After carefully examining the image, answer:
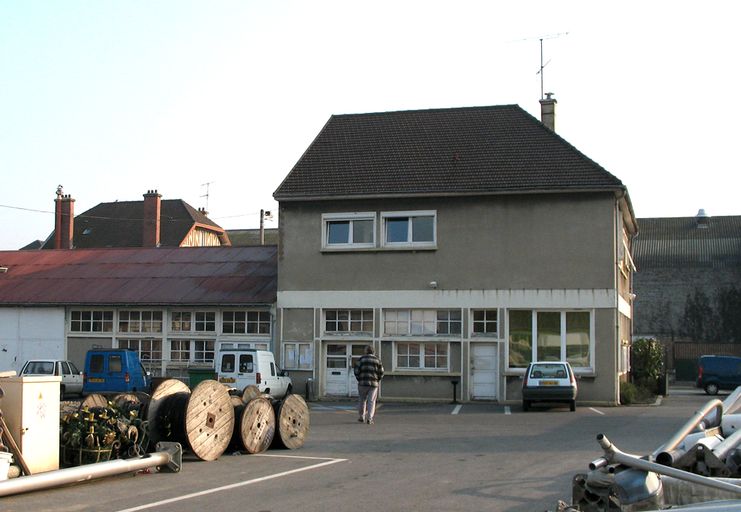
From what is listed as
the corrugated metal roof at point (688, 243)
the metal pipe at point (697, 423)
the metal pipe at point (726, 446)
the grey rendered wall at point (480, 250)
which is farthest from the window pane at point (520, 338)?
the corrugated metal roof at point (688, 243)

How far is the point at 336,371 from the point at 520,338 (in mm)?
6330

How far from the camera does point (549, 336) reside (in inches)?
1160

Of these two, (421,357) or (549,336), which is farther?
(421,357)

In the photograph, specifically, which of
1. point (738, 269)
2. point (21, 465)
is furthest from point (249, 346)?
point (738, 269)

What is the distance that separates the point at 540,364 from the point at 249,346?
412 inches

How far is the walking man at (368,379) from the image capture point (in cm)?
2119

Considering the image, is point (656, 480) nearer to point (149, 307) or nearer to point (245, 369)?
point (245, 369)

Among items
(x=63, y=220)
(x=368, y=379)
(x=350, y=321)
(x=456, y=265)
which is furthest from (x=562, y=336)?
(x=63, y=220)

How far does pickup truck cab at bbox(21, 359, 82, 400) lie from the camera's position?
3186 centimetres

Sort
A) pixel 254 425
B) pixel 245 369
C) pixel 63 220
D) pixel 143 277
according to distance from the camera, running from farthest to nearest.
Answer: pixel 63 220 → pixel 143 277 → pixel 245 369 → pixel 254 425

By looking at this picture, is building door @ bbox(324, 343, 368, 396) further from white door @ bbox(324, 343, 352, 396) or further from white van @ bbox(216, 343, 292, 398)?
white van @ bbox(216, 343, 292, 398)

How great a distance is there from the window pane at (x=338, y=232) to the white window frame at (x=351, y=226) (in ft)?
0.24

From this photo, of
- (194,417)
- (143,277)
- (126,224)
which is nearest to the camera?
(194,417)

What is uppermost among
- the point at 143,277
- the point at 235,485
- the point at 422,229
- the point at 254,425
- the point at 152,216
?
the point at 152,216
